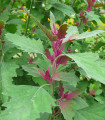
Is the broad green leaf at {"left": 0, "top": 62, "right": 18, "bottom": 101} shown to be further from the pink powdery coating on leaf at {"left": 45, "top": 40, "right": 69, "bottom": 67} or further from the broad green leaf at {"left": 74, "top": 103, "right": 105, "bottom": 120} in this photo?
the broad green leaf at {"left": 74, "top": 103, "right": 105, "bottom": 120}

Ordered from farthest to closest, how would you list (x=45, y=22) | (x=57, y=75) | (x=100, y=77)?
(x=45, y=22), (x=57, y=75), (x=100, y=77)

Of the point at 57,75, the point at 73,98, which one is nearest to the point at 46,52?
the point at 57,75

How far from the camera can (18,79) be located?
41.9 inches

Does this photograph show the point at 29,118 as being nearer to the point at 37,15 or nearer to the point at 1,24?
the point at 1,24

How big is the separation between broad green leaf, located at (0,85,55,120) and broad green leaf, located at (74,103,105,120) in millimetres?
227

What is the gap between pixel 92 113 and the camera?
70cm

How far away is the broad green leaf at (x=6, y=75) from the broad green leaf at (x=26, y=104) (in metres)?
0.15

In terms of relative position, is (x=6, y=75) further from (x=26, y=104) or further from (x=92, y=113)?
(x=92, y=113)

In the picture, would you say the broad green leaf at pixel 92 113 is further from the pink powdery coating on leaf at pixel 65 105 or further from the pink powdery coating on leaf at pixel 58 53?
the pink powdery coating on leaf at pixel 58 53

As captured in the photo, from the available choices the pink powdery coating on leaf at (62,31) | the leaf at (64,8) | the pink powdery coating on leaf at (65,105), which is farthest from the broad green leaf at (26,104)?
the leaf at (64,8)

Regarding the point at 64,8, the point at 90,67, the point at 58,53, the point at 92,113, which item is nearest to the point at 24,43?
the point at 58,53

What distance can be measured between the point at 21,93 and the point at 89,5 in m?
0.89

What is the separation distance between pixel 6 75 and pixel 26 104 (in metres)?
0.26

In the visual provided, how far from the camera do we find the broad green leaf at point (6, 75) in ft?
2.35
